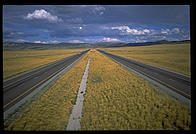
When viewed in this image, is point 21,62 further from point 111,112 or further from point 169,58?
point 169,58

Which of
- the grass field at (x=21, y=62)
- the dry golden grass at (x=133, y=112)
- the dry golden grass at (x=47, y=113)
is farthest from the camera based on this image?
the grass field at (x=21, y=62)

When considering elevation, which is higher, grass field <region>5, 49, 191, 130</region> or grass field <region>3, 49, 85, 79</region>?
grass field <region>3, 49, 85, 79</region>

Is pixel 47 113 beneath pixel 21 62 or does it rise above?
beneath

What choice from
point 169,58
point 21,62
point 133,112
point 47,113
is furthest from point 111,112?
point 21,62

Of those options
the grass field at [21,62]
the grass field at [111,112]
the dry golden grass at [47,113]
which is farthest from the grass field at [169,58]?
the grass field at [21,62]

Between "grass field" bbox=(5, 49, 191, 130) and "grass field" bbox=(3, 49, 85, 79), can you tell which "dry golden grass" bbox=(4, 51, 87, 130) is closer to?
"grass field" bbox=(5, 49, 191, 130)

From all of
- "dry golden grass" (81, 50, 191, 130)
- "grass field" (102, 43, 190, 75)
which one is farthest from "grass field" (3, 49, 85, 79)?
"grass field" (102, 43, 190, 75)

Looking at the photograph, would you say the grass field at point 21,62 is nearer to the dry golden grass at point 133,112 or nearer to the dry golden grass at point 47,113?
the dry golden grass at point 47,113

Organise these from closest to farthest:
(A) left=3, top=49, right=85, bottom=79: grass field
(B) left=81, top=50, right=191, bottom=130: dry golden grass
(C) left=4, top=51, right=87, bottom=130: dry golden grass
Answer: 1. (B) left=81, top=50, right=191, bottom=130: dry golden grass
2. (C) left=4, top=51, right=87, bottom=130: dry golden grass
3. (A) left=3, top=49, right=85, bottom=79: grass field

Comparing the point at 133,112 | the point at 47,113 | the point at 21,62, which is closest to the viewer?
the point at 133,112
